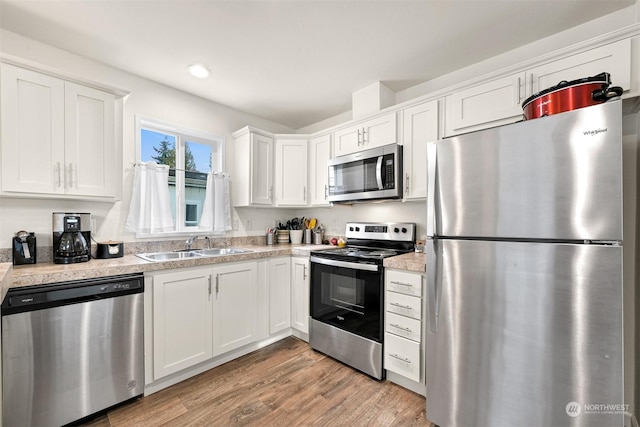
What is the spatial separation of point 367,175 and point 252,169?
4.20 feet

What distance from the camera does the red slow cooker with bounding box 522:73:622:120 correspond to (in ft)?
4.08

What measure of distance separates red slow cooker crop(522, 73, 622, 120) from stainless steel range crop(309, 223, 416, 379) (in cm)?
133

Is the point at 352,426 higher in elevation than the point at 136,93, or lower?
lower

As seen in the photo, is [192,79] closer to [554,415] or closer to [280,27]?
[280,27]

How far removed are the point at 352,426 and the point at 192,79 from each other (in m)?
3.00

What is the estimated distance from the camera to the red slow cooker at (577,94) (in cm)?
124

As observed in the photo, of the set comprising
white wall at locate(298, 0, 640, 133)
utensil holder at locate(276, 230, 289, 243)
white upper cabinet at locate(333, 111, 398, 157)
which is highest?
white wall at locate(298, 0, 640, 133)

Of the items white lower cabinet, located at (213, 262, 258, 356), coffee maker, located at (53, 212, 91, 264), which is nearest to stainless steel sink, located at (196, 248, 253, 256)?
white lower cabinet, located at (213, 262, 258, 356)

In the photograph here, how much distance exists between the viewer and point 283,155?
10.6 ft

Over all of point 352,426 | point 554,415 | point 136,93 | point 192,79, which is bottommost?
point 352,426

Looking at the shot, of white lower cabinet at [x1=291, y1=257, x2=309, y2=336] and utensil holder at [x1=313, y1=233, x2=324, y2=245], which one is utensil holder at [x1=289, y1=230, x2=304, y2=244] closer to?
utensil holder at [x1=313, y1=233, x2=324, y2=245]

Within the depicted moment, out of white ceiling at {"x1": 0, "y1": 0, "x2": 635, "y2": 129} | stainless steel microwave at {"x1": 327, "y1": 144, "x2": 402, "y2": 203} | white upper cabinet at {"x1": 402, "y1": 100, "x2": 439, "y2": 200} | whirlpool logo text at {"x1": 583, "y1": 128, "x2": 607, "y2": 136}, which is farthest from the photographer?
stainless steel microwave at {"x1": 327, "y1": 144, "x2": 402, "y2": 203}

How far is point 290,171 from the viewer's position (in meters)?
3.22

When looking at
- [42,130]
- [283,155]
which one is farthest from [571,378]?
[42,130]
